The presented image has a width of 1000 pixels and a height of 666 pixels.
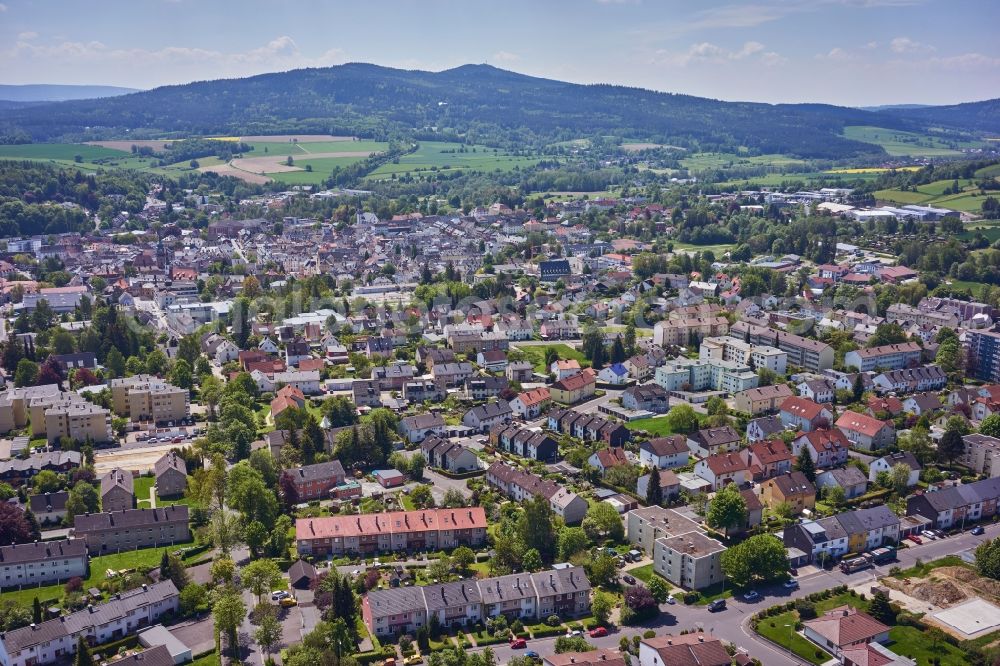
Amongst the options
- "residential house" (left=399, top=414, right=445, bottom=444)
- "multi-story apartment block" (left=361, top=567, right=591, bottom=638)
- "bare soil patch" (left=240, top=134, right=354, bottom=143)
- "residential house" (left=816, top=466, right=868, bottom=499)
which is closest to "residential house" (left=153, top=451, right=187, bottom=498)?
"residential house" (left=399, top=414, right=445, bottom=444)

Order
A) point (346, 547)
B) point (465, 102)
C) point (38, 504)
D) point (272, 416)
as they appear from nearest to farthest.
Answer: point (346, 547), point (38, 504), point (272, 416), point (465, 102)

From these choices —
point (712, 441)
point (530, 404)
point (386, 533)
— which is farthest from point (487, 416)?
point (386, 533)

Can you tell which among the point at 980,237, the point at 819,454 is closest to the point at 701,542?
the point at 819,454

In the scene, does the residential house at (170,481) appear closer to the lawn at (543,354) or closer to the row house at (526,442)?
the row house at (526,442)

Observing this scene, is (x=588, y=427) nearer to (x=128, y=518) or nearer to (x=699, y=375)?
(x=699, y=375)

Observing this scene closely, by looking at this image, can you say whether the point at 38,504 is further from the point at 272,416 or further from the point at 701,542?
the point at 701,542
